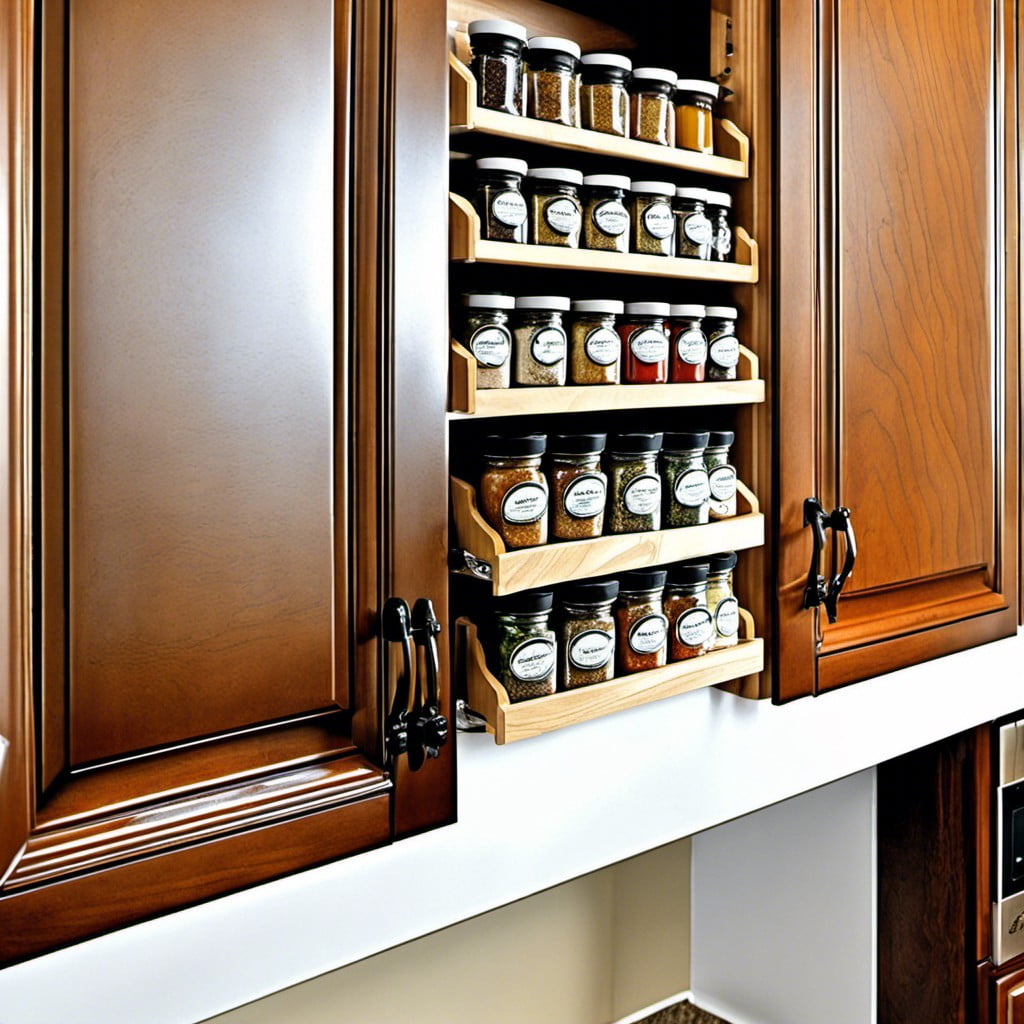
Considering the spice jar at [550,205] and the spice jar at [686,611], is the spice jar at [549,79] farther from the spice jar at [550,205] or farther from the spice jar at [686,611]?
the spice jar at [686,611]

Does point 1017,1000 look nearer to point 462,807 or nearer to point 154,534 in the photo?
point 462,807

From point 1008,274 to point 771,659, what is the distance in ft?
2.19

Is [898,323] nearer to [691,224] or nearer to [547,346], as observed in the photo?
[691,224]

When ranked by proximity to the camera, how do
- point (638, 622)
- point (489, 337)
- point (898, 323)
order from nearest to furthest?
point (489, 337) → point (638, 622) → point (898, 323)

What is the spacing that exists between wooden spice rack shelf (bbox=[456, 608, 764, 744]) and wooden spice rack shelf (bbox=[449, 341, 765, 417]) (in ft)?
0.66

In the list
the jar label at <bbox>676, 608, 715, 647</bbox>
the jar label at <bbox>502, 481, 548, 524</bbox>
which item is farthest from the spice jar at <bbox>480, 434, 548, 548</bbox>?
the jar label at <bbox>676, 608, 715, 647</bbox>

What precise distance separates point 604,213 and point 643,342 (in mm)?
127

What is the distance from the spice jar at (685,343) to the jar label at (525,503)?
0.22 m

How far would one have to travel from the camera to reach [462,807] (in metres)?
0.94

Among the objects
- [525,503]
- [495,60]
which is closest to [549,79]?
[495,60]

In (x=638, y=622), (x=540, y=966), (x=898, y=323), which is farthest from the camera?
(x=540, y=966)

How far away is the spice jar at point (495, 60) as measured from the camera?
91 centimetres

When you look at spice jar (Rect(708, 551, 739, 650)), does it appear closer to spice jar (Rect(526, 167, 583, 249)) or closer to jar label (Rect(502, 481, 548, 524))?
jar label (Rect(502, 481, 548, 524))

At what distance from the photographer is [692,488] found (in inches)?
41.4
